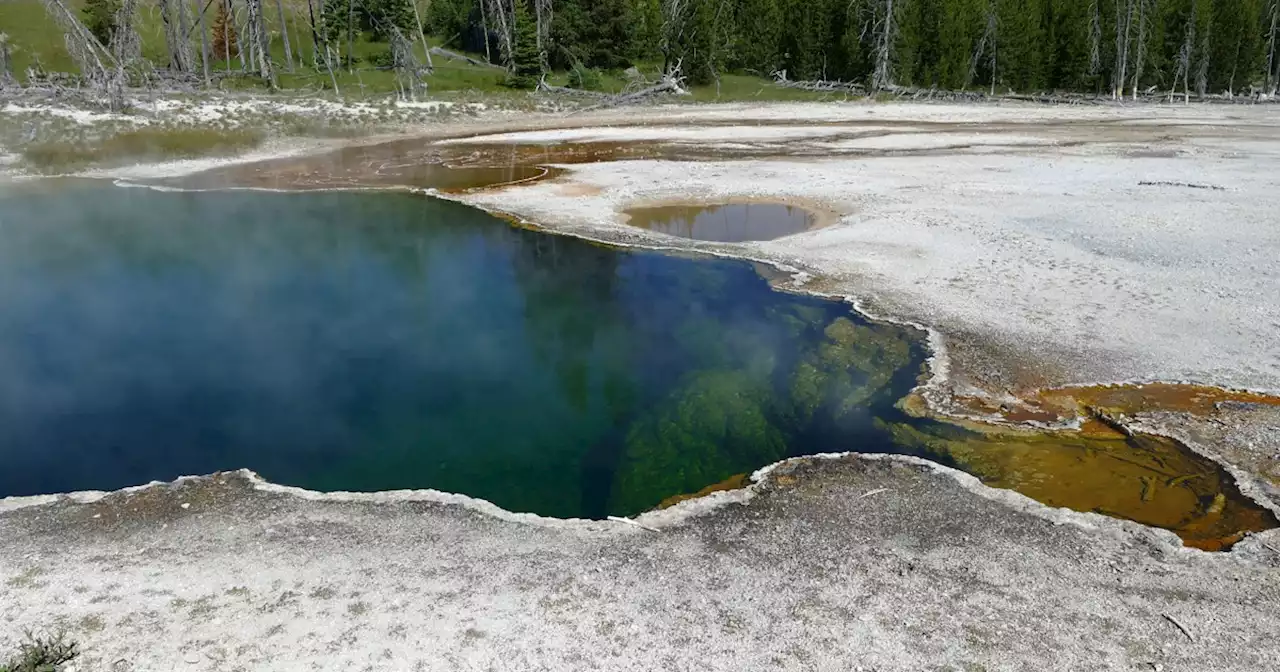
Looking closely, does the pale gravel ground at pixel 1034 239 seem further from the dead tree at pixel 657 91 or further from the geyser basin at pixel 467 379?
the dead tree at pixel 657 91

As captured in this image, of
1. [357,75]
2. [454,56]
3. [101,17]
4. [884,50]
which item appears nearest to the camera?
[357,75]

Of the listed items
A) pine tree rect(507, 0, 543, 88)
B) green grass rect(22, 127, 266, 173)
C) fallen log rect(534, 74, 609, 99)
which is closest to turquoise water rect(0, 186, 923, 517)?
green grass rect(22, 127, 266, 173)

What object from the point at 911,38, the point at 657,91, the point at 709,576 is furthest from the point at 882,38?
the point at 709,576

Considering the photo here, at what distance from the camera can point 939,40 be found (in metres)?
52.2

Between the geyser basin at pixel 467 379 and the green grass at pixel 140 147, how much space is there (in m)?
11.0

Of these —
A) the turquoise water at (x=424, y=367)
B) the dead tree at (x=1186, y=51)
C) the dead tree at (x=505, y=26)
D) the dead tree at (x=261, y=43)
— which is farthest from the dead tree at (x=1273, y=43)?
the dead tree at (x=261, y=43)

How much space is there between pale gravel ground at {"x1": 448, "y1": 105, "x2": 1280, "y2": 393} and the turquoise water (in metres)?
1.22

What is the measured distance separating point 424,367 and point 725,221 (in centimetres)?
961

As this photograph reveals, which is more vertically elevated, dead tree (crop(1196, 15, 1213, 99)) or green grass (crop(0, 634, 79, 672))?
dead tree (crop(1196, 15, 1213, 99))

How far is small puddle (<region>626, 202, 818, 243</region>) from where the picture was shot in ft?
59.2

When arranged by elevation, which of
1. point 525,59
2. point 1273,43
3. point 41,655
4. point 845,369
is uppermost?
point 1273,43

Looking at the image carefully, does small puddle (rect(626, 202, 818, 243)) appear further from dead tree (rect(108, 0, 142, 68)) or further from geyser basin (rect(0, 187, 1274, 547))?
dead tree (rect(108, 0, 142, 68))

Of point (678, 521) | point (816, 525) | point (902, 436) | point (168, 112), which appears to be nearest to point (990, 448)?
point (902, 436)

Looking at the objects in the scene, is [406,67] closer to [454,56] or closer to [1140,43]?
[454,56]
